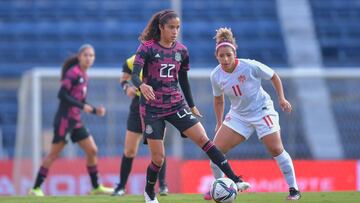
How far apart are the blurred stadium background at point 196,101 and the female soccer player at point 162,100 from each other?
20.9 ft

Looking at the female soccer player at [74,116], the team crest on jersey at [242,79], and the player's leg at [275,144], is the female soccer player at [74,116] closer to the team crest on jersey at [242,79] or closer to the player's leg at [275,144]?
the team crest on jersey at [242,79]

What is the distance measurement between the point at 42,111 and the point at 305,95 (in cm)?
500

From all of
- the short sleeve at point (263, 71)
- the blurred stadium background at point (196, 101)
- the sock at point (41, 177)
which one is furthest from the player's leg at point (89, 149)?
the short sleeve at point (263, 71)

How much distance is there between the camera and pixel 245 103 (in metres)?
8.47

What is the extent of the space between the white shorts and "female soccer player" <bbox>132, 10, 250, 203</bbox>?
0.78 meters

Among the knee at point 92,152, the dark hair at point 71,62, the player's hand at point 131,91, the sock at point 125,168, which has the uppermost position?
the dark hair at point 71,62

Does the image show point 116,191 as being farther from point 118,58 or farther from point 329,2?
point 329,2

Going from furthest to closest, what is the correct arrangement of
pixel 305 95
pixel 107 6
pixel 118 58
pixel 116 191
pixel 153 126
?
pixel 107 6 < pixel 118 58 < pixel 305 95 < pixel 116 191 < pixel 153 126

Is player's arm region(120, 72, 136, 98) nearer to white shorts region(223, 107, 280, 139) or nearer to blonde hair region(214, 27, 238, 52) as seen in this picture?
white shorts region(223, 107, 280, 139)

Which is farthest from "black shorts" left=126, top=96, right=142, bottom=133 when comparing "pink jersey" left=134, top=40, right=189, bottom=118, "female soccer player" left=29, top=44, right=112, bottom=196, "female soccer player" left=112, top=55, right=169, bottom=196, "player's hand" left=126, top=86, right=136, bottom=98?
"pink jersey" left=134, top=40, right=189, bottom=118

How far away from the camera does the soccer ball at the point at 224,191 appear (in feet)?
24.1

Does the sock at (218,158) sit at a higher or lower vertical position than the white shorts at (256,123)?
lower

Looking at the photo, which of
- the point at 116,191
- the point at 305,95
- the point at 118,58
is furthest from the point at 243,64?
the point at 118,58

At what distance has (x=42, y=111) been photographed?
49.4 ft
